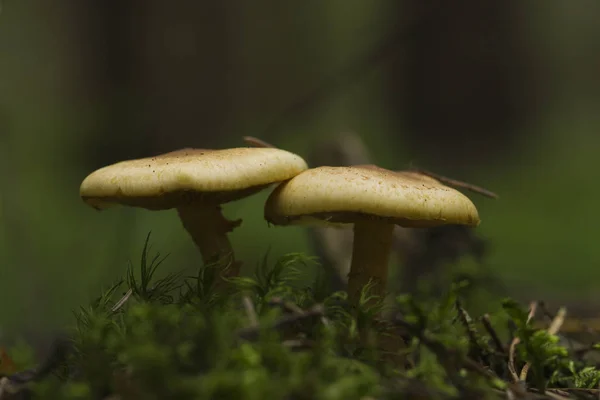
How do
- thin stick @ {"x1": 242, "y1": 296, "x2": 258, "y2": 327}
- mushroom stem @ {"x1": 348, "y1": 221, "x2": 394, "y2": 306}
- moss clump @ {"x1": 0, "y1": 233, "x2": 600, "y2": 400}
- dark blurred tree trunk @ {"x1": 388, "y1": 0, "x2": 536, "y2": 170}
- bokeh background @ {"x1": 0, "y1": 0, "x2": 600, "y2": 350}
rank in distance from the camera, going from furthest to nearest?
dark blurred tree trunk @ {"x1": 388, "y1": 0, "x2": 536, "y2": 170}
bokeh background @ {"x1": 0, "y1": 0, "x2": 600, "y2": 350}
mushroom stem @ {"x1": 348, "y1": 221, "x2": 394, "y2": 306}
thin stick @ {"x1": 242, "y1": 296, "x2": 258, "y2": 327}
moss clump @ {"x1": 0, "y1": 233, "x2": 600, "y2": 400}

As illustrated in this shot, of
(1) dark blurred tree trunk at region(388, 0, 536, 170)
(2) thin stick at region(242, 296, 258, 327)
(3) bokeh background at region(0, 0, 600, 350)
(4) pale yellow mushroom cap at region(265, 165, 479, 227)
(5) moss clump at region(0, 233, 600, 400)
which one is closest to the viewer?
(5) moss clump at region(0, 233, 600, 400)

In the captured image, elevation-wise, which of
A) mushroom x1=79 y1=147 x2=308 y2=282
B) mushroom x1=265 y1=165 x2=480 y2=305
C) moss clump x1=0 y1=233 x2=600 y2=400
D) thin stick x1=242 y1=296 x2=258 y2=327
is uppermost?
mushroom x1=79 y1=147 x2=308 y2=282

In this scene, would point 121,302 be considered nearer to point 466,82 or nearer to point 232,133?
point 466,82

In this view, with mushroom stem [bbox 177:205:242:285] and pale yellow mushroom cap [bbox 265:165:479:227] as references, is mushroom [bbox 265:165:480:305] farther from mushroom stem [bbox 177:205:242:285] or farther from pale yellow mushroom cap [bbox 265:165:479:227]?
mushroom stem [bbox 177:205:242:285]

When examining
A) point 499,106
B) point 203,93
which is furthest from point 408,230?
point 203,93

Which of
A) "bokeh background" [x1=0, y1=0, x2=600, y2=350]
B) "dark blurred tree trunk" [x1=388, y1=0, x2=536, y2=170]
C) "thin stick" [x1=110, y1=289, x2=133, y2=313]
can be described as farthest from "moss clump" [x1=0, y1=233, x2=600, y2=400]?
"dark blurred tree trunk" [x1=388, y1=0, x2=536, y2=170]

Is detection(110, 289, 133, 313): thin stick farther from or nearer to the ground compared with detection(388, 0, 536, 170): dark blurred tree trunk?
nearer to the ground

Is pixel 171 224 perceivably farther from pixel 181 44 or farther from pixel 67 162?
pixel 181 44
